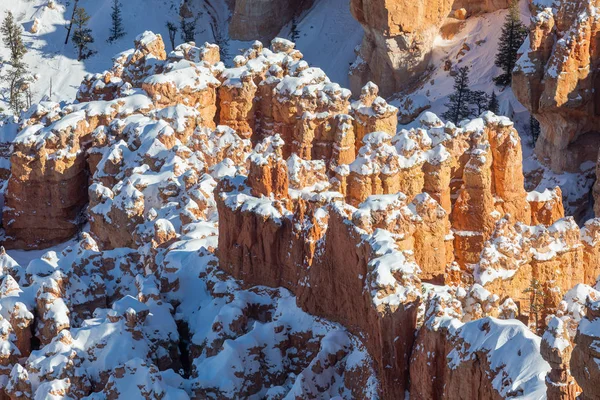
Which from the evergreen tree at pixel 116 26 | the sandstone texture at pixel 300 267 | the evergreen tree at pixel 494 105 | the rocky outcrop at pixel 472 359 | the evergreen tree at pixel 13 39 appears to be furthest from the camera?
the evergreen tree at pixel 116 26

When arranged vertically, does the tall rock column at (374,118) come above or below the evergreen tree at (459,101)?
above

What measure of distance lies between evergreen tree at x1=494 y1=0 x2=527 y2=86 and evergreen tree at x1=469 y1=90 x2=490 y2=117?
173cm

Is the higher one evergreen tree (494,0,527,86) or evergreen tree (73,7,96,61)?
evergreen tree (494,0,527,86)

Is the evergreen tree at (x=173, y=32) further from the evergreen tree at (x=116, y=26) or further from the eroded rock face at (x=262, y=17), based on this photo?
the eroded rock face at (x=262, y=17)

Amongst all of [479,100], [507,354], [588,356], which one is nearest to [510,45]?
[479,100]

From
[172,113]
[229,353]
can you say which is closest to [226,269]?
[229,353]

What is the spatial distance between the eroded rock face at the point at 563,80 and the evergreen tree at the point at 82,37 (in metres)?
38.8

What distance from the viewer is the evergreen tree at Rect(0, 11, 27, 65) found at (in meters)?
94.1

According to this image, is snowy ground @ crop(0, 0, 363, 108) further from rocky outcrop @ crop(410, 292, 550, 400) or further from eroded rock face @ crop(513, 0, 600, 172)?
rocky outcrop @ crop(410, 292, 550, 400)

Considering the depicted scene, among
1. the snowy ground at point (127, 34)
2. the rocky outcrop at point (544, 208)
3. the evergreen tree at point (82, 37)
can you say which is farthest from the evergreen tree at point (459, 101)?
the evergreen tree at point (82, 37)

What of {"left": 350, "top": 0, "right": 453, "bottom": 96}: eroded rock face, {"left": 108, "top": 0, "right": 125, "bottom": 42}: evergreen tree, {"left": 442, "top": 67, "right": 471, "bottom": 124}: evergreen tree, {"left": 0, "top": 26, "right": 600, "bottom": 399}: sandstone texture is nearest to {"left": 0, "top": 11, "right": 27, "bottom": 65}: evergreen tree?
{"left": 108, "top": 0, "right": 125, "bottom": 42}: evergreen tree

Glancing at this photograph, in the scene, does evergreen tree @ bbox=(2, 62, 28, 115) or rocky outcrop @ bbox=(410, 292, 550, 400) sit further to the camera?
evergreen tree @ bbox=(2, 62, 28, 115)

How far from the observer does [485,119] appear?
57.0m

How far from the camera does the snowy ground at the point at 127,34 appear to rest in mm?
91375
